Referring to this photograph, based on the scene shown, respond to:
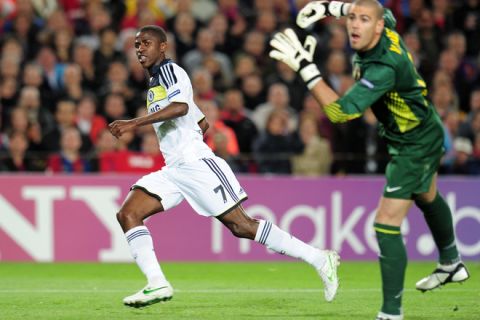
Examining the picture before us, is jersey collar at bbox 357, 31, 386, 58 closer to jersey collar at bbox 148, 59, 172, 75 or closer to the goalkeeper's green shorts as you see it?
the goalkeeper's green shorts

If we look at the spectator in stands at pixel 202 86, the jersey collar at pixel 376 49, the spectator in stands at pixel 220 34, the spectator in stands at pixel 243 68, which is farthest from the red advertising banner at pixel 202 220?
the jersey collar at pixel 376 49

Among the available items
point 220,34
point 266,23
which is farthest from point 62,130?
point 266,23

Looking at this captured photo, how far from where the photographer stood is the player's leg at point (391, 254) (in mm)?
6516

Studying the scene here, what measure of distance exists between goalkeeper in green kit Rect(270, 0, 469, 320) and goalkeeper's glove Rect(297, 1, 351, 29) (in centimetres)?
1

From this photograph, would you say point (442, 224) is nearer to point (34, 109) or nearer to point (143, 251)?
point (143, 251)

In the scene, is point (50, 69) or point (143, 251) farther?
point (50, 69)

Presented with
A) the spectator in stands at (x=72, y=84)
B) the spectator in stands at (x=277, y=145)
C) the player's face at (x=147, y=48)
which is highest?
the player's face at (x=147, y=48)

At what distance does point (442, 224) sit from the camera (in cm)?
753

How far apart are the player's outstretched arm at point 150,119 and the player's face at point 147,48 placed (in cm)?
48

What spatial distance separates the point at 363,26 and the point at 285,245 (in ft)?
6.91

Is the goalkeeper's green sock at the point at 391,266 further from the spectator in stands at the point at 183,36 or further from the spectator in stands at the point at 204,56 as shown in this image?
the spectator in stands at the point at 183,36

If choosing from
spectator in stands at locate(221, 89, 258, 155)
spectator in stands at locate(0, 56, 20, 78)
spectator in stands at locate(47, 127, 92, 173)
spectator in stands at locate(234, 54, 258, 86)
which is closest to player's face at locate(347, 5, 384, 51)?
spectator in stands at locate(47, 127, 92, 173)

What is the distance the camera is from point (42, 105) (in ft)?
45.2

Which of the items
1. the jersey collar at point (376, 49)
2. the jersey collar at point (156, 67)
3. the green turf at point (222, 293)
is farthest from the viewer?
the jersey collar at point (156, 67)
